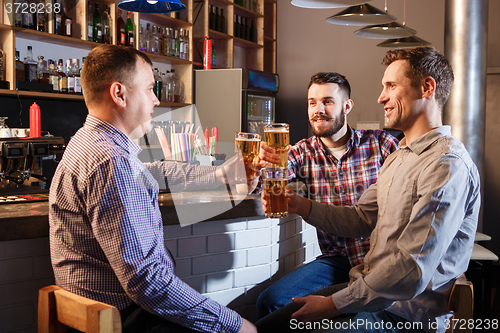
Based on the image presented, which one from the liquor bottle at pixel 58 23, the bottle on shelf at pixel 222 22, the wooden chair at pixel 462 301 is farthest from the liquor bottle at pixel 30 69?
the wooden chair at pixel 462 301

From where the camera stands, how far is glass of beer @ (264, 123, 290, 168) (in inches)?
65.4

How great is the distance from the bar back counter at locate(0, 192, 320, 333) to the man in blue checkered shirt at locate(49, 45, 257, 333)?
0.25 metres

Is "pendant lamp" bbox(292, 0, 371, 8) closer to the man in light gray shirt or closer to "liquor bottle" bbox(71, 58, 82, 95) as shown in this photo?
the man in light gray shirt

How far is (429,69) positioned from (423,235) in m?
0.58

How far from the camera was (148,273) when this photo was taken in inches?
42.7

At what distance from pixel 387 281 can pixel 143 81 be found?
930 millimetres

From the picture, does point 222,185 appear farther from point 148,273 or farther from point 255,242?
point 148,273

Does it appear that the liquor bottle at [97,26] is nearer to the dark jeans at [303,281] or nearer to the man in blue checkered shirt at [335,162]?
the man in blue checkered shirt at [335,162]

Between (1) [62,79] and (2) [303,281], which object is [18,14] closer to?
(1) [62,79]

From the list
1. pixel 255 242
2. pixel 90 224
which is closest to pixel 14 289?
pixel 90 224

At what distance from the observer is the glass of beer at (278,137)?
65.4 inches

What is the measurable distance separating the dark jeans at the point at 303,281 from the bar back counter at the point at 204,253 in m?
0.08

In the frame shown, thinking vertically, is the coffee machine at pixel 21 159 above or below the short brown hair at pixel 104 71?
below

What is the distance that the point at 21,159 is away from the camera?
2.29 m
